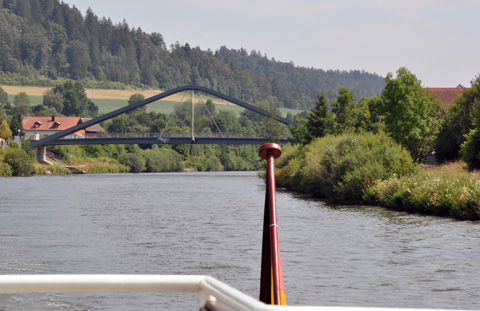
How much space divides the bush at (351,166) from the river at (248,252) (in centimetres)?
299

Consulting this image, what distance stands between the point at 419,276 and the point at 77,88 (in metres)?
147

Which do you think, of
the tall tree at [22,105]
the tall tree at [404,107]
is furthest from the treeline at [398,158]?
the tall tree at [22,105]

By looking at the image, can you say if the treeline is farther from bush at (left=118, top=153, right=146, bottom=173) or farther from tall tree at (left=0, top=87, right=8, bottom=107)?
tall tree at (left=0, top=87, right=8, bottom=107)

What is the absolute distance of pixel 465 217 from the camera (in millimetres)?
23109

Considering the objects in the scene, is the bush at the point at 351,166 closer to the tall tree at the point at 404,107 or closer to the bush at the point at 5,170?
the tall tree at the point at 404,107

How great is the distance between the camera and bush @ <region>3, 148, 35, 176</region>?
68062mm

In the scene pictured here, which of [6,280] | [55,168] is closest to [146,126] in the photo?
[55,168]

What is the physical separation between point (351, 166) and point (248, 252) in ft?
57.7

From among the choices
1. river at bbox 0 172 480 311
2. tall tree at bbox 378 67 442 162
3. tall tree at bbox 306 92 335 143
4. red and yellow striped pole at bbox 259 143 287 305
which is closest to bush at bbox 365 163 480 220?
river at bbox 0 172 480 311

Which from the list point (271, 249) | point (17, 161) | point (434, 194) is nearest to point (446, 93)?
point (17, 161)

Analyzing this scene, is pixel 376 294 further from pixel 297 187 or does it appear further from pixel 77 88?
pixel 77 88

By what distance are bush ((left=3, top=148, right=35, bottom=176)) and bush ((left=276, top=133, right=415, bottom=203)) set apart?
36795 mm

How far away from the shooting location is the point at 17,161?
68062 mm

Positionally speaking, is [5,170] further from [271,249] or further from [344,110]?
[271,249]
